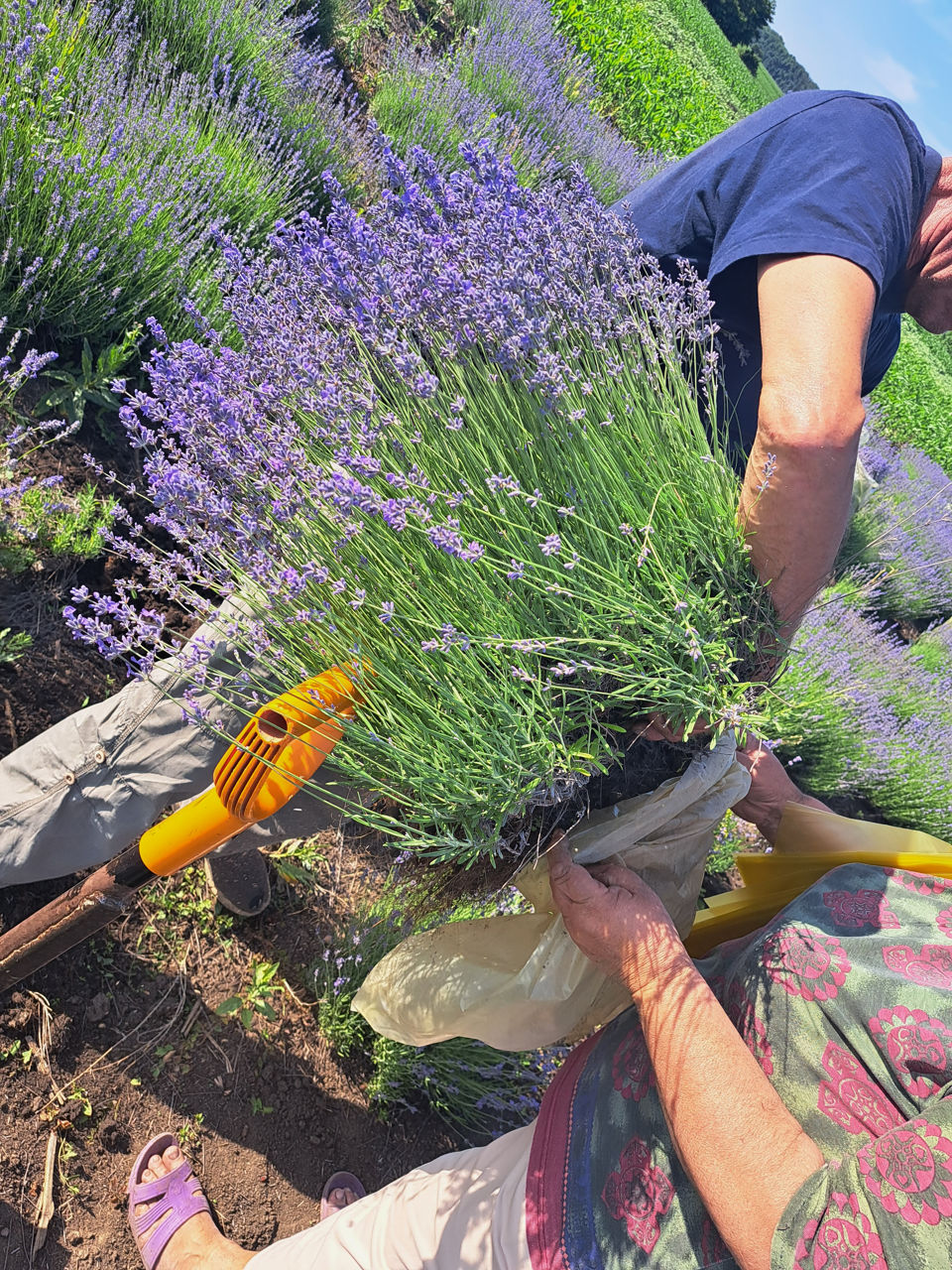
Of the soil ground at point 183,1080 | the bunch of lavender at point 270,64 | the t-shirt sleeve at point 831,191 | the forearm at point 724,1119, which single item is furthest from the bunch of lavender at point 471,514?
the bunch of lavender at point 270,64

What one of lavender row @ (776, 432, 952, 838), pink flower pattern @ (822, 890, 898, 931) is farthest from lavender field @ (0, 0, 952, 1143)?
lavender row @ (776, 432, 952, 838)

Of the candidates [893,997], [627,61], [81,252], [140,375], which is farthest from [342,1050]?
[627,61]

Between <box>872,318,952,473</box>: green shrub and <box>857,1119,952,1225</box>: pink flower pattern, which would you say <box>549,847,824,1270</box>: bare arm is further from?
<box>872,318,952,473</box>: green shrub

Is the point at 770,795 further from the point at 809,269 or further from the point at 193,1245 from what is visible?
the point at 193,1245

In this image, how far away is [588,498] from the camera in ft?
3.87

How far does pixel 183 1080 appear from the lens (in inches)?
78.0

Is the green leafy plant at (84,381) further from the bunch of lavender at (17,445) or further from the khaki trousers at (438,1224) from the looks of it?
the khaki trousers at (438,1224)

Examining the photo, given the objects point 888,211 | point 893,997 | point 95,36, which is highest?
point 888,211

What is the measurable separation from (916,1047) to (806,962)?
17 cm

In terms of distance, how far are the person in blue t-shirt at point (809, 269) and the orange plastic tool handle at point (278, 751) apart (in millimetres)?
643

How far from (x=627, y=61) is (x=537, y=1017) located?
932cm

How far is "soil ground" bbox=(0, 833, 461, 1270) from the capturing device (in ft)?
5.80

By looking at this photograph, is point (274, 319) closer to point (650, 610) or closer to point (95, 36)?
point (650, 610)

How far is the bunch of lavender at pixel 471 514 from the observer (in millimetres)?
1090
